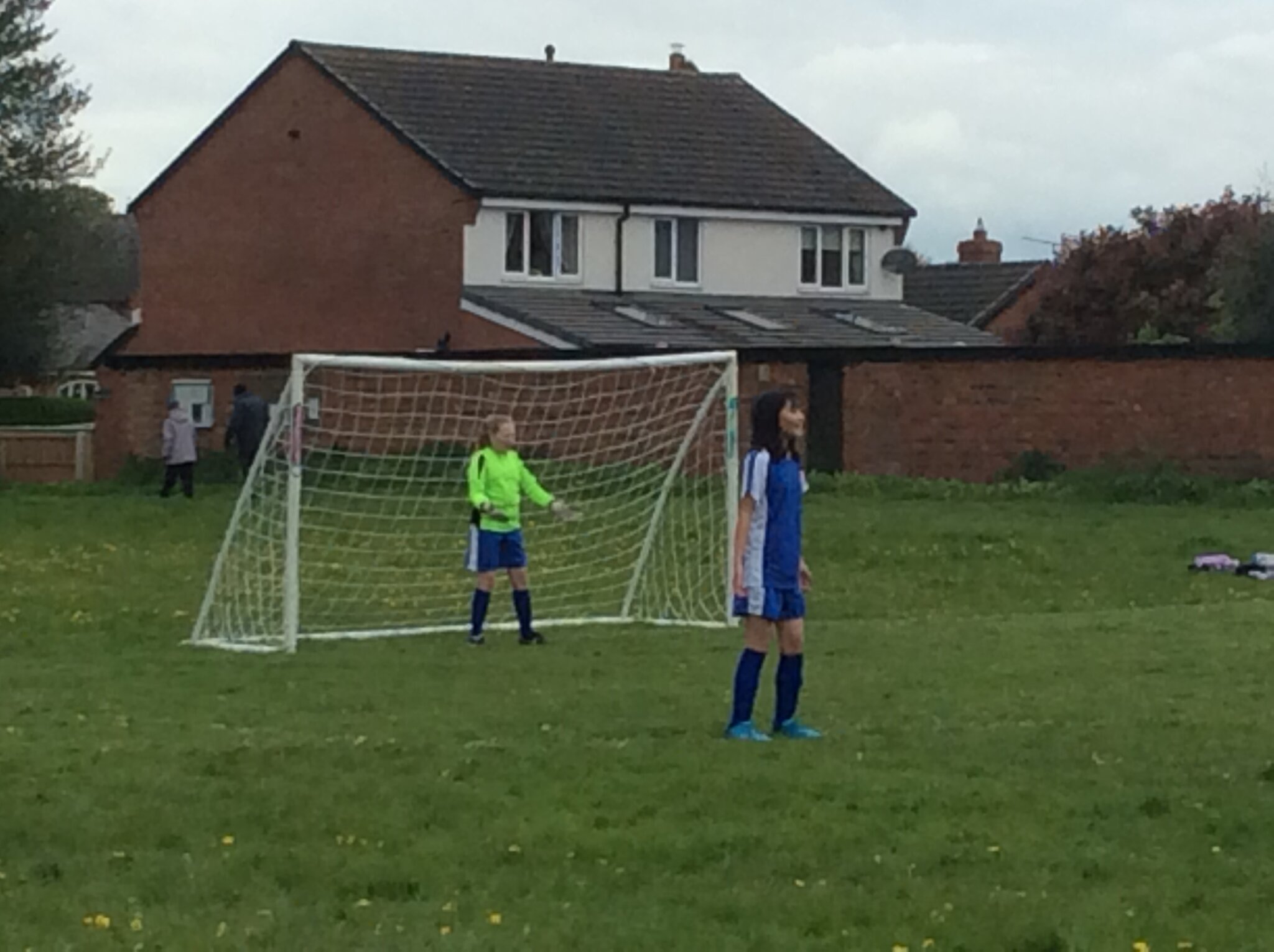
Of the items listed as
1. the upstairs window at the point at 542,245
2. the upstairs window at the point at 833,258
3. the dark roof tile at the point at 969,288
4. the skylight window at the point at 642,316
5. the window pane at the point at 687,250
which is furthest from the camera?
the dark roof tile at the point at 969,288

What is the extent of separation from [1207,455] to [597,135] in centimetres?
2128

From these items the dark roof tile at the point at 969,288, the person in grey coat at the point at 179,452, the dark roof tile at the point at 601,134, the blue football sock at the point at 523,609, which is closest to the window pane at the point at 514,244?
the dark roof tile at the point at 601,134

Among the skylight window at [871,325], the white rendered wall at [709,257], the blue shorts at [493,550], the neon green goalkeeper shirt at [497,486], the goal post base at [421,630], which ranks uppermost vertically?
the white rendered wall at [709,257]

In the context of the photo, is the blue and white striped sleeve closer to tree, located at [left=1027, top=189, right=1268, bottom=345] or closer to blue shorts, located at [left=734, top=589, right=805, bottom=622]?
blue shorts, located at [left=734, top=589, right=805, bottom=622]

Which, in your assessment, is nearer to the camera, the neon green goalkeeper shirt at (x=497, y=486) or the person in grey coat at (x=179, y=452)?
the neon green goalkeeper shirt at (x=497, y=486)

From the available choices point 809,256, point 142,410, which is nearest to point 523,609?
point 142,410

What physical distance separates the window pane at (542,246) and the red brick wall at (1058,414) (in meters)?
13.4

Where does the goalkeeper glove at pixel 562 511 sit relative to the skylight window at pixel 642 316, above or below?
below

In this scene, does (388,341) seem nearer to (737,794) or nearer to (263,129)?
(263,129)

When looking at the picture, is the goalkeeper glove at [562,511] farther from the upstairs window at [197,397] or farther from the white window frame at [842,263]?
the white window frame at [842,263]

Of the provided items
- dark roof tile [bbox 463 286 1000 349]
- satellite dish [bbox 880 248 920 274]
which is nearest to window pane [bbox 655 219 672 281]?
dark roof tile [bbox 463 286 1000 349]

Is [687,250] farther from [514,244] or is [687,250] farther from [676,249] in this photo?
[514,244]

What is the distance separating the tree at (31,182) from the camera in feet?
172

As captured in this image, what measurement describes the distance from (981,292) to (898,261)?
1454 cm
